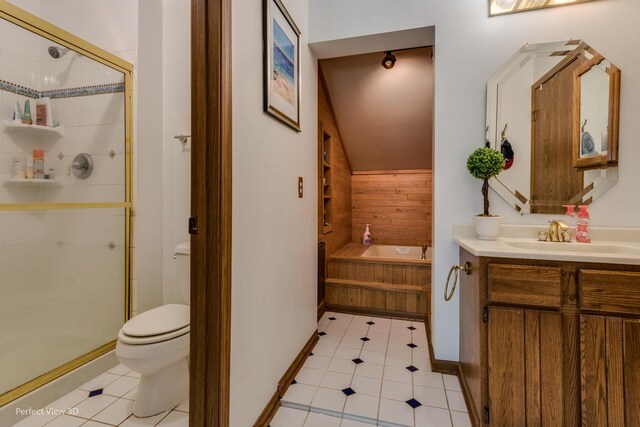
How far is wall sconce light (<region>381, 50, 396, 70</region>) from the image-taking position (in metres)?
2.48

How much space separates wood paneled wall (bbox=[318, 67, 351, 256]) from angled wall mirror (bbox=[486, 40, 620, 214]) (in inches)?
60.2

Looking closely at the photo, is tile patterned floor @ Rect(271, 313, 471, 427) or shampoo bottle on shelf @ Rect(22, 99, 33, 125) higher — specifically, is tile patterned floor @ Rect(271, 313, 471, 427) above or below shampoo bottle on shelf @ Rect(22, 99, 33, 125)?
below

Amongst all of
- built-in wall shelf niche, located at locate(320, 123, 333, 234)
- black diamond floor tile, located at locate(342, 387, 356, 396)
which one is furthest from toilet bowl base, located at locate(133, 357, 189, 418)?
built-in wall shelf niche, located at locate(320, 123, 333, 234)

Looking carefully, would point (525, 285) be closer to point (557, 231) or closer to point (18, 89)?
point (557, 231)

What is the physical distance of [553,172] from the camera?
66.8 inches

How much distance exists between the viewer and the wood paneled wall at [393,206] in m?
3.83

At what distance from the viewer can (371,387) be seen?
1.68 metres

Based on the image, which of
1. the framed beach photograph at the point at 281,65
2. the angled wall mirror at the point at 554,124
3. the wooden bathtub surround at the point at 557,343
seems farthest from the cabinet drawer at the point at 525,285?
the framed beach photograph at the point at 281,65

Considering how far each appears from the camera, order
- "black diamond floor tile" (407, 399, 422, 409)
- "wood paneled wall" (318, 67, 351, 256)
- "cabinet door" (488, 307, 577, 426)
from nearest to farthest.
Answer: "cabinet door" (488, 307, 577, 426) < "black diamond floor tile" (407, 399, 422, 409) < "wood paneled wall" (318, 67, 351, 256)

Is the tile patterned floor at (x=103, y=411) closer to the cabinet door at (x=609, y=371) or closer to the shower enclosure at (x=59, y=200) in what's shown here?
the shower enclosure at (x=59, y=200)

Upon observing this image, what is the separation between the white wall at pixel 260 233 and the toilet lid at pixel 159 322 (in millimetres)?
469

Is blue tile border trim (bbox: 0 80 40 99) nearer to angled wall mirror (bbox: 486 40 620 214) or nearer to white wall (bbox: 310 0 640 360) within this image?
white wall (bbox: 310 0 640 360)

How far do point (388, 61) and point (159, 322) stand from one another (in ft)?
8.74

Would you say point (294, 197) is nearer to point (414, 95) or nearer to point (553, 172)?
point (553, 172)
